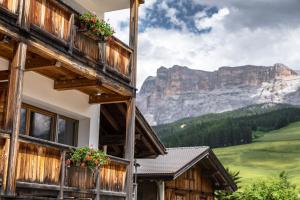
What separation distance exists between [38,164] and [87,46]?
3.77m

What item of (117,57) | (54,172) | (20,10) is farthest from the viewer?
(117,57)

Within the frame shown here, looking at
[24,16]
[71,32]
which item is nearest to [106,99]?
[71,32]

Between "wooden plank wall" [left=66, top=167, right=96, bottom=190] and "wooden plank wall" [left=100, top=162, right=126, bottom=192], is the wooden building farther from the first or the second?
"wooden plank wall" [left=66, top=167, right=96, bottom=190]

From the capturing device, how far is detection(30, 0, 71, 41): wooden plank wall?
466 inches

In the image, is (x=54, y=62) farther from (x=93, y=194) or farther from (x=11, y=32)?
(x=93, y=194)

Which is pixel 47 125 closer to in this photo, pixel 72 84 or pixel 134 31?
pixel 72 84

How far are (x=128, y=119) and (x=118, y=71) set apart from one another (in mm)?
1495

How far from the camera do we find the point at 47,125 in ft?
51.5

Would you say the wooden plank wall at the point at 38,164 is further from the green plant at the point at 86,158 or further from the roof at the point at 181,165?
the roof at the point at 181,165

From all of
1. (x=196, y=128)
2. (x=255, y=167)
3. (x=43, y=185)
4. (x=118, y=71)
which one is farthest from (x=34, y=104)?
(x=196, y=128)

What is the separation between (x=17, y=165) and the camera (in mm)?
10836

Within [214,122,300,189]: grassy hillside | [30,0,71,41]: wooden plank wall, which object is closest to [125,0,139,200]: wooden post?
[30,0,71,41]: wooden plank wall

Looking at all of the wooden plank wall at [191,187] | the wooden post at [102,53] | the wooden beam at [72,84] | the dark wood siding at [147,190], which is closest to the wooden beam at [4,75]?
the wooden beam at [72,84]

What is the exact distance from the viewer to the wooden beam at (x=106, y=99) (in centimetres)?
1598
